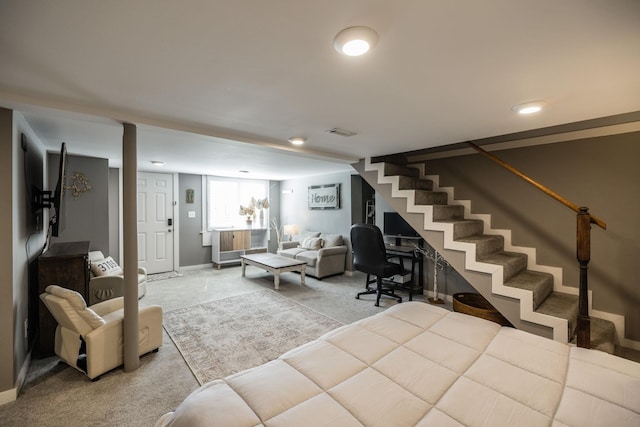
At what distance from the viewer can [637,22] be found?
1123mm

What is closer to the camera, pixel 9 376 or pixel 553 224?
pixel 9 376

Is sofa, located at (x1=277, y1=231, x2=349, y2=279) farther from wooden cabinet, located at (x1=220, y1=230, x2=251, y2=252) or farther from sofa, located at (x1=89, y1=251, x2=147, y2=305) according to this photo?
sofa, located at (x1=89, y1=251, x2=147, y2=305)

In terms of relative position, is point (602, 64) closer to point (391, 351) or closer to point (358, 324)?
point (391, 351)

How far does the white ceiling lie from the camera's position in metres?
1.06

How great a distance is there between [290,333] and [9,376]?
2.25m

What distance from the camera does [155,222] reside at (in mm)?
5945

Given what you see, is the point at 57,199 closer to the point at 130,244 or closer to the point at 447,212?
the point at 130,244

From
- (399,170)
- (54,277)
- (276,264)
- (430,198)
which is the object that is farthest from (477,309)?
(54,277)

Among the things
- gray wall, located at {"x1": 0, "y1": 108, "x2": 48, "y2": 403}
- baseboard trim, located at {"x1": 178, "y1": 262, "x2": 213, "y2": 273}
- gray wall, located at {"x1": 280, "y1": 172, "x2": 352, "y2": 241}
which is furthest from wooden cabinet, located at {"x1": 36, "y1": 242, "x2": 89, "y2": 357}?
gray wall, located at {"x1": 280, "y1": 172, "x2": 352, "y2": 241}

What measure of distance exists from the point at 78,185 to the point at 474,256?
545cm

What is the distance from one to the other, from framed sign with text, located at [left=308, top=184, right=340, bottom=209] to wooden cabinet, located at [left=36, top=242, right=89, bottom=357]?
4.35 metres

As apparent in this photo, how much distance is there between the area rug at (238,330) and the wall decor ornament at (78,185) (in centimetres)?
231

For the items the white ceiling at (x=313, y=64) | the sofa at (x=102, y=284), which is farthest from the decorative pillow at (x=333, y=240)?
the sofa at (x=102, y=284)

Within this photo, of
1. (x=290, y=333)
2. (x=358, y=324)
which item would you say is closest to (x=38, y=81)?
(x=358, y=324)
